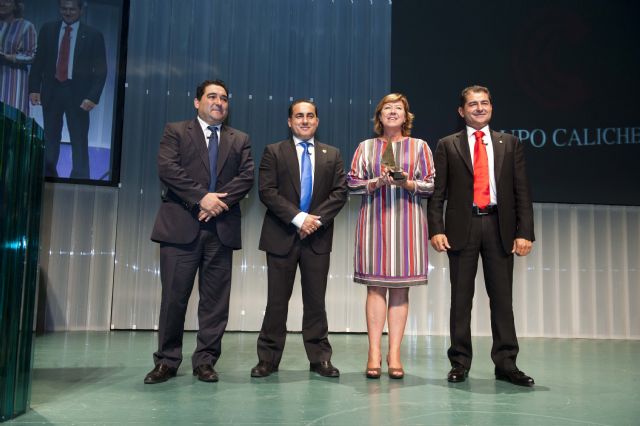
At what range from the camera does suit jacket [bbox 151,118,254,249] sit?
2.87m

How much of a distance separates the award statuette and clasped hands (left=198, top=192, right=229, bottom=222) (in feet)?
2.74

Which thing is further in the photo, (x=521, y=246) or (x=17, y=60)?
(x=17, y=60)

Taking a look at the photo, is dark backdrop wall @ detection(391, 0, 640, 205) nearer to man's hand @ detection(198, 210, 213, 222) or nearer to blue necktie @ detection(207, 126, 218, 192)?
blue necktie @ detection(207, 126, 218, 192)

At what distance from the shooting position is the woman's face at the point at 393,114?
308 cm

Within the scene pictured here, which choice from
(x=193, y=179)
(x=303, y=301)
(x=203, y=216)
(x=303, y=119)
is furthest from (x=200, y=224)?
(x=303, y=119)

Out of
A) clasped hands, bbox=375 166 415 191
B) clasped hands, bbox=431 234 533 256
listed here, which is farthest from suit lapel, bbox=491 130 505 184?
clasped hands, bbox=375 166 415 191

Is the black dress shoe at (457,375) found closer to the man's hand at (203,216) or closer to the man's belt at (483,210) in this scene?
the man's belt at (483,210)

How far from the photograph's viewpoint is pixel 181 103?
17.0 ft

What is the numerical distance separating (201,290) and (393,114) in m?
1.39

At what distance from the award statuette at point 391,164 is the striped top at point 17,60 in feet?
11.8

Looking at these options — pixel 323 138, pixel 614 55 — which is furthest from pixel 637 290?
pixel 323 138

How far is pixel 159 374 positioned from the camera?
276 cm

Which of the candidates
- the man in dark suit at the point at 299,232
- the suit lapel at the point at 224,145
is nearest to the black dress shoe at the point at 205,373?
the man in dark suit at the point at 299,232

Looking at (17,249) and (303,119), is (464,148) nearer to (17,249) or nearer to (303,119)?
(303,119)
